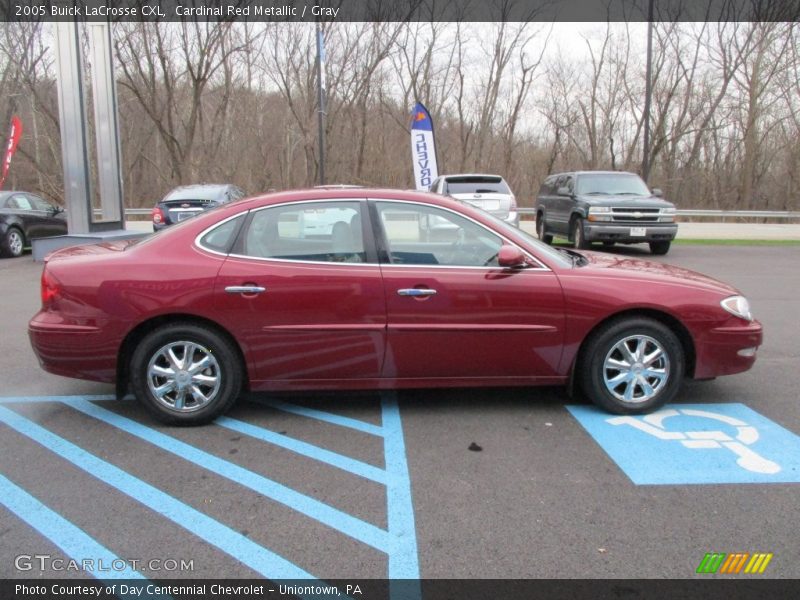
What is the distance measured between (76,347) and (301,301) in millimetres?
1500

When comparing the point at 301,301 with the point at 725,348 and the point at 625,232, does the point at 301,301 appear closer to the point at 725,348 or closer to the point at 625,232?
the point at 725,348

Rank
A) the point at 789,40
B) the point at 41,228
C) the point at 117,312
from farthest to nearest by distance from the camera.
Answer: the point at 789,40 → the point at 41,228 → the point at 117,312

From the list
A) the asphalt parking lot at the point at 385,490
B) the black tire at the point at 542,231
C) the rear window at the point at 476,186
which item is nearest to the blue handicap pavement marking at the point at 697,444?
the asphalt parking lot at the point at 385,490

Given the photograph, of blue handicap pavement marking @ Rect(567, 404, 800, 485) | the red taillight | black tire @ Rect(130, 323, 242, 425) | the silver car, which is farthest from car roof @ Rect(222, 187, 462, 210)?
the silver car

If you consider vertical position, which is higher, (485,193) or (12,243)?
(485,193)

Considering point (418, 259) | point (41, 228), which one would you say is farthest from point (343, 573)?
point (41, 228)

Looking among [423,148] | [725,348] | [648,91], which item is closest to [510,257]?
[725,348]

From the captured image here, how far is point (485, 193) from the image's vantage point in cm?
1288

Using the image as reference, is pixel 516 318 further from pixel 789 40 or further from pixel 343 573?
pixel 789 40

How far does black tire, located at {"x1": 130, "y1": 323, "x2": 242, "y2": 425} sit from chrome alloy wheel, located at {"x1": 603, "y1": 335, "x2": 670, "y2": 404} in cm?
251

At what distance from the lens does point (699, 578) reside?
2.51 metres

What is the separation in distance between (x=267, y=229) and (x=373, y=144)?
34600mm

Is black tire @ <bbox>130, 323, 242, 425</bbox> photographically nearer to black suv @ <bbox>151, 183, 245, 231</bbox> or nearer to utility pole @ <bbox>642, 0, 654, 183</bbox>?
black suv @ <bbox>151, 183, 245, 231</bbox>

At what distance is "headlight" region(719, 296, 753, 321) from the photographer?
419 cm
